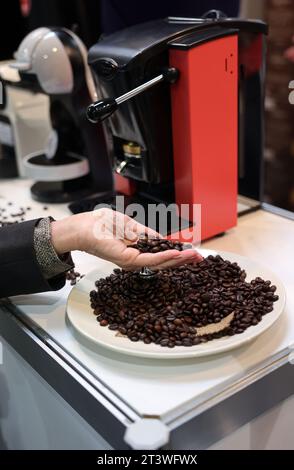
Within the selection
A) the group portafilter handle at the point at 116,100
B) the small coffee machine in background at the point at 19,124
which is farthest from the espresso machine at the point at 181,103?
the small coffee machine in background at the point at 19,124

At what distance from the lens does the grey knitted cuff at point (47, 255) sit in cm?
101

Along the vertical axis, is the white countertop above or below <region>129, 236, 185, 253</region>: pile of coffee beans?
below

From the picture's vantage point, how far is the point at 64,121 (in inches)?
63.8

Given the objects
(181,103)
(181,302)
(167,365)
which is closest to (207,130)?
(181,103)

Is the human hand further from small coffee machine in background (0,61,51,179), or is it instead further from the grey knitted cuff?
small coffee machine in background (0,61,51,179)

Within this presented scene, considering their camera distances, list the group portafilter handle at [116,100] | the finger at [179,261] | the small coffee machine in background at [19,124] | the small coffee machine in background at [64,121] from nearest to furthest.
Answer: the finger at [179,261] < the group portafilter handle at [116,100] < the small coffee machine in background at [64,121] < the small coffee machine in background at [19,124]

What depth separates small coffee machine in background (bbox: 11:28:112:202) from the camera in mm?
1463

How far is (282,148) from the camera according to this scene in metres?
2.78

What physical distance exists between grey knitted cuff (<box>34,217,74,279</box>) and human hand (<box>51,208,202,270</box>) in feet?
0.03

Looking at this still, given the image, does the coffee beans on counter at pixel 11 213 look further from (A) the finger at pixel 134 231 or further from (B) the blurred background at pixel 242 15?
(B) the blurred background at pixel 242 15

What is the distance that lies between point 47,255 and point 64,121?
70cm

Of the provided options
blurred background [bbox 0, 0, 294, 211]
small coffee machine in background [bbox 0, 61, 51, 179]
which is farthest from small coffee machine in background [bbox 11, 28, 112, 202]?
blurred background [bbox 0, 0, 294, 211]

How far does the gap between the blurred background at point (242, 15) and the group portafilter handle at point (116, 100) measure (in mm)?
781

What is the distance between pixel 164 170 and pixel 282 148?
5.31ft
